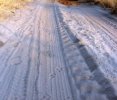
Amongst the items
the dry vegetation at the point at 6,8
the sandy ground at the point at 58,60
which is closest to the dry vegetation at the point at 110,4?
the sandy ground at the point at 58,60

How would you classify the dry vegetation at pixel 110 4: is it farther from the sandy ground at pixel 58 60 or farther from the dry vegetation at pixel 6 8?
the dry vegetation at pixel 6 8

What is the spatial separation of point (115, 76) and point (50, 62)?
1.73m

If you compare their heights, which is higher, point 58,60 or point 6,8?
point 58,60

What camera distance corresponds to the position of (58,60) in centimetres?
694

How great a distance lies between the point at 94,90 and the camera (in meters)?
5.25

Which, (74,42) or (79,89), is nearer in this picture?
(79,89)

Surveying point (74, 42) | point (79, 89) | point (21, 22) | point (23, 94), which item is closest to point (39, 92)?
point (23, 94)

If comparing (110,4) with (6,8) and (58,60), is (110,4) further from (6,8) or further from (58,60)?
(58,60)

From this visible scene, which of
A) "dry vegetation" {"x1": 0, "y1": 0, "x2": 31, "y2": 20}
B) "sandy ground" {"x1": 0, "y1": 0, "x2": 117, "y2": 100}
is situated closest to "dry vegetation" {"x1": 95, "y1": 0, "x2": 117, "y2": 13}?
"sandy ground" {"x1": 0, "y1": 0, "x2": 117, "y2": 100}

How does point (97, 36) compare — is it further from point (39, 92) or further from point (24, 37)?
point (39, 92)

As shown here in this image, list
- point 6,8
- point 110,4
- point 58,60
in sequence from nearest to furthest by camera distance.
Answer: point 58,60
point 6,8
point 110,4

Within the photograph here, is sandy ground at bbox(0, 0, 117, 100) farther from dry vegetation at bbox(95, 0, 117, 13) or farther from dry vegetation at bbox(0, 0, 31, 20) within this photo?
dry vegetation at bbox(95, 0, 117, 13)

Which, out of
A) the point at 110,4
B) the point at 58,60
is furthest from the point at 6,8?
the point at 58,60

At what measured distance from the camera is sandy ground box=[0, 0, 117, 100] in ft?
17.3
